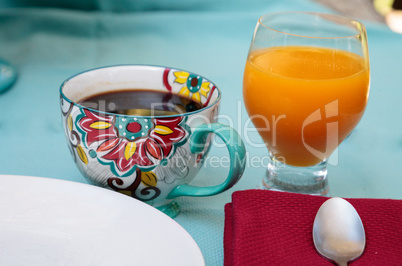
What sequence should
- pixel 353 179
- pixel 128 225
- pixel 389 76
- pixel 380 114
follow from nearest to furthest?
pixel 128 225
pixel 353 179
pixel 380 114
pixel 389 76

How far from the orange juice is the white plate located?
210 millimetres

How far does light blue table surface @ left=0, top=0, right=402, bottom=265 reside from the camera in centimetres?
74

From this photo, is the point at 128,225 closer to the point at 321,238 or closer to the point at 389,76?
the point at 321,238

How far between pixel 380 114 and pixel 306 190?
0.39 meters

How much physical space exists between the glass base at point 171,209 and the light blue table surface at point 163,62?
0.29 feet

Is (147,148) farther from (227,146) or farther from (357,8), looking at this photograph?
(357,8)

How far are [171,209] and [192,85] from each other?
0.50 feet

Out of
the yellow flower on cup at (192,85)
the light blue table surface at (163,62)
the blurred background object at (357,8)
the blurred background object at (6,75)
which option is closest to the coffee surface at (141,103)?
the yellow flower on cup at (192,85)

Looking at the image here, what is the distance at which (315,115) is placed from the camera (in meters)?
0.60

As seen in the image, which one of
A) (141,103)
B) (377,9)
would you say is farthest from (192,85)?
(377,9)

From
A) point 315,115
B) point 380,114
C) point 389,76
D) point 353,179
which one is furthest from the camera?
point 389,76

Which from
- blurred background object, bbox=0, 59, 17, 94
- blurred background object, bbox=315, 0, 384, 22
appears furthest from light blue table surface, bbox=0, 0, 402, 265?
blurred background object, bbox=315, 0, 384, 22

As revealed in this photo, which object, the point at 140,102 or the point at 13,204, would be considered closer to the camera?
the point at 13,204

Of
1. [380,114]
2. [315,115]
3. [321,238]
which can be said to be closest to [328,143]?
[315,115]
